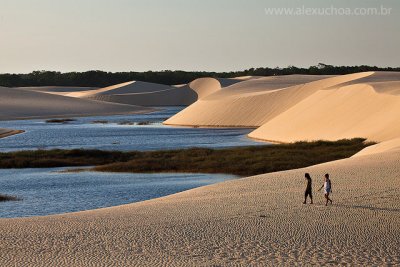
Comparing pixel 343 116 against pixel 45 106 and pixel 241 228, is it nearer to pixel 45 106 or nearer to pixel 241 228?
pixel 241 228

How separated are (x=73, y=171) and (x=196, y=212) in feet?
62.8

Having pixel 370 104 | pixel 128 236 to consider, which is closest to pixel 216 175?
pixel 128 236

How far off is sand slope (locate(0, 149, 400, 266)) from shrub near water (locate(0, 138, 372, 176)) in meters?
13.5

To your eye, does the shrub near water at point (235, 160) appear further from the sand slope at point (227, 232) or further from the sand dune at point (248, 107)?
the sand dune at point (248, 107)

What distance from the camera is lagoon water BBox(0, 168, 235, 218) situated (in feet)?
91.7

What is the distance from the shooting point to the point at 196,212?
22344mm

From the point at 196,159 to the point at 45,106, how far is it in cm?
10457

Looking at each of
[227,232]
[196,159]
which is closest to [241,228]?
[227,232]

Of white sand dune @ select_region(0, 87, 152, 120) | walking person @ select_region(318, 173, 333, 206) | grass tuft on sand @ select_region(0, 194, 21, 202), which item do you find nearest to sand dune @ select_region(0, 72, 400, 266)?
walking person @ select_region(318, 173, 333, 206)

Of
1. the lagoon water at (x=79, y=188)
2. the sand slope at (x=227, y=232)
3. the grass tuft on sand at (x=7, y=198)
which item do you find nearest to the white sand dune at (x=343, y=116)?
the lagoon water at (x=79, y=188)

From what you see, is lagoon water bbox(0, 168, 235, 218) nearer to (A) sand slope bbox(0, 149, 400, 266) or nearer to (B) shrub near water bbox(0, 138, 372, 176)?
(B) shrub near water bbox(0, 138, 372, 176)

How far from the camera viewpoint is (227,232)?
63.8ft

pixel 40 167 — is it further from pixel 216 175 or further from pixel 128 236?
pixel 128 236

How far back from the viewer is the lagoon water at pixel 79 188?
1100 inches
